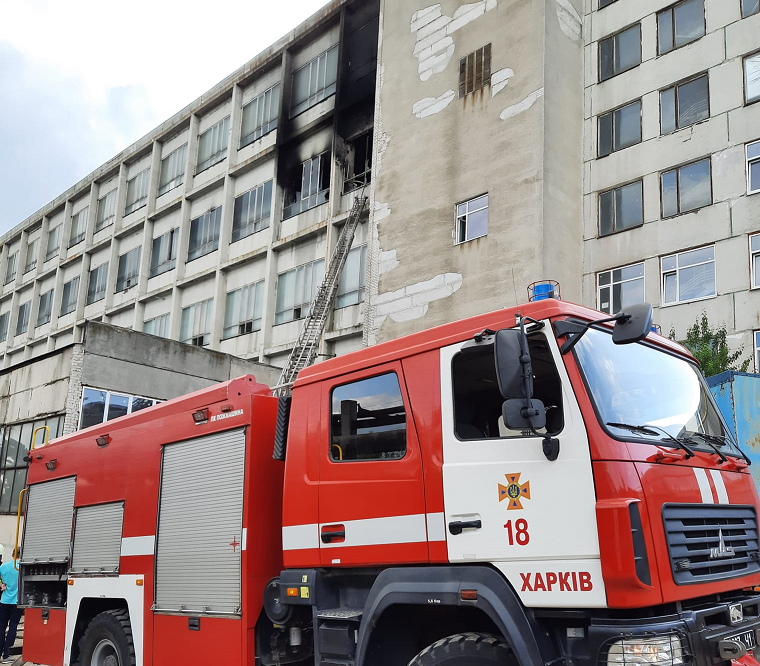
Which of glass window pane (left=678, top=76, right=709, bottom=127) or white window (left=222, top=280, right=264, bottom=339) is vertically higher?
glass window pane (left=678, top=76, right=709, bottom=127)

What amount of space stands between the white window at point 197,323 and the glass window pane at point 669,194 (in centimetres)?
1951

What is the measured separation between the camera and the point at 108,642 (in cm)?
770

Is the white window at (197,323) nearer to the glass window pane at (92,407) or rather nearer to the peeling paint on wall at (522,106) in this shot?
the glass window pane at (92,407)

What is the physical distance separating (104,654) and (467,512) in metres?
5.05

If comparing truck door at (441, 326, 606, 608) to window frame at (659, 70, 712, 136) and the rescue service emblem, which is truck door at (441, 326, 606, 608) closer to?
the rescue service emblem

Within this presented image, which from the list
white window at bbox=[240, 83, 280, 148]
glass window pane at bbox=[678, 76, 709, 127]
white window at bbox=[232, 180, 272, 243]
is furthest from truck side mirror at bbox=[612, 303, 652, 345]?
white window at bbox=[240, 83, 280, 148]

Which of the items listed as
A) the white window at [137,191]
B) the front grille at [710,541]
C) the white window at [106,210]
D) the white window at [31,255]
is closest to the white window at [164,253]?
the white window at [137,191]

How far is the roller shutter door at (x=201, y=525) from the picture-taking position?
248 inches

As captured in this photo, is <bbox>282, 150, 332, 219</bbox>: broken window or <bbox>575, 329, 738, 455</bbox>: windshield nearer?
<bbox>575, 329, 738, 455</bbox>: windshield

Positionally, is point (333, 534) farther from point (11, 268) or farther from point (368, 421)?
point (11, 268)

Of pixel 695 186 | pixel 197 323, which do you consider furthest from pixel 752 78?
pixel 197 323

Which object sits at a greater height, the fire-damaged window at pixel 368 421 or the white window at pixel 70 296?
the white window at pixel 70 296

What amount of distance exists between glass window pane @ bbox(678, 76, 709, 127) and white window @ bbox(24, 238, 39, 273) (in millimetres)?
41327

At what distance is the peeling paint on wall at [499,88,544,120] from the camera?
22656mm
